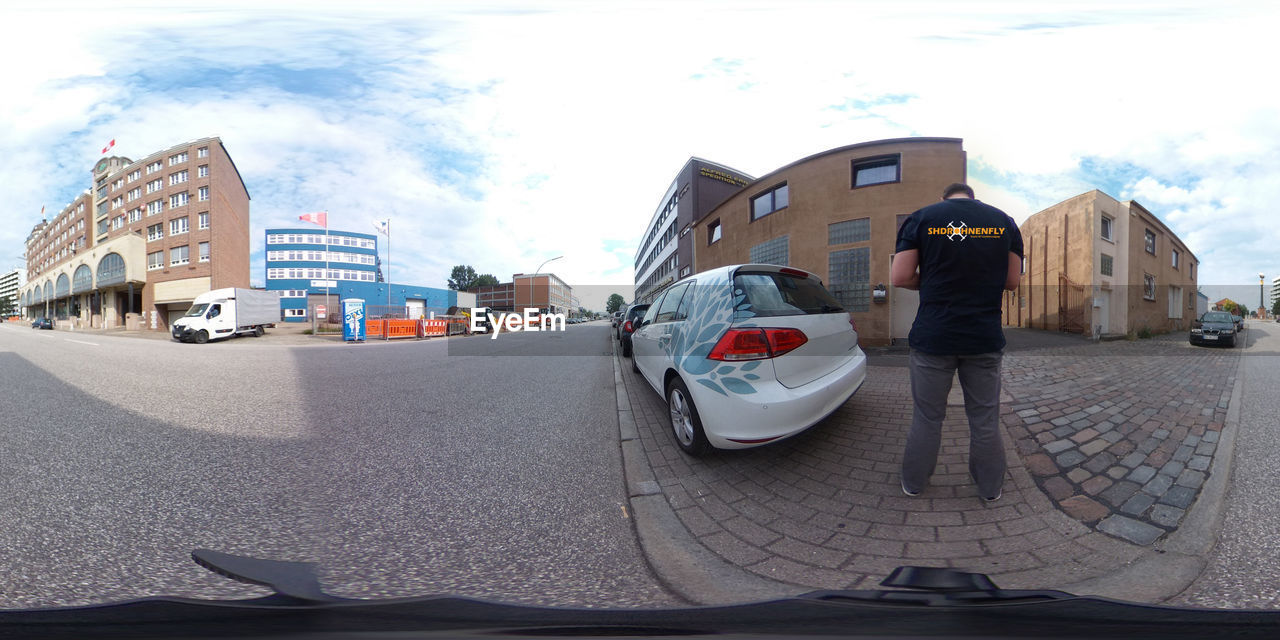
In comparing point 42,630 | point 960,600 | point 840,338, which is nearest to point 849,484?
point 960,600

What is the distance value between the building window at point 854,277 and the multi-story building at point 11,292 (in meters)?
113

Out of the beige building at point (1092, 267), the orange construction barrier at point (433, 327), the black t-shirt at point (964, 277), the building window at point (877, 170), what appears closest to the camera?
the black t-shirt at point (964, 277)

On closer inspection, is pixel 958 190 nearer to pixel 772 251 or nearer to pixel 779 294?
pixel 779 294

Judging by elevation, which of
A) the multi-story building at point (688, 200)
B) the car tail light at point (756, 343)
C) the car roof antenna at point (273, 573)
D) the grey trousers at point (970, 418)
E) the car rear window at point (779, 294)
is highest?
the multi-story building at point (688, 200)

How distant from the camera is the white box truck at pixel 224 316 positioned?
1614cm

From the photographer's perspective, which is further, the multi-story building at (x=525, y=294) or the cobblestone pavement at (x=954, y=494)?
the multi-story building at (x=525, y=294)

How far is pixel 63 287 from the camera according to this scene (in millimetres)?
38594

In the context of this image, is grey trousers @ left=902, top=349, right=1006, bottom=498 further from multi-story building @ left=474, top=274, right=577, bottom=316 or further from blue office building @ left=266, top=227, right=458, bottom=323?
multi-story building @ left=474, top=274, right=577, bottom=316

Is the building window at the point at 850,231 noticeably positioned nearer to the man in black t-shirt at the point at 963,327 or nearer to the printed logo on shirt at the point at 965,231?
the man in black t-shirt at the point at 963,327

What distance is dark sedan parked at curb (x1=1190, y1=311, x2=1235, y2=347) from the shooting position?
8.63m

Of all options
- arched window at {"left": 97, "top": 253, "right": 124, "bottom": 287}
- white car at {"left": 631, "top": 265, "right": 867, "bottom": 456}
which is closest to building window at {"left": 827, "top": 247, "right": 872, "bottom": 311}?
white car at {"left": 631, "top": 265, "right": 867, "bottom": 456}

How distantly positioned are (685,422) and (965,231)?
1941 millimetres

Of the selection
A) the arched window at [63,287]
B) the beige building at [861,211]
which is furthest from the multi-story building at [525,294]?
the beige building at [861,211]
